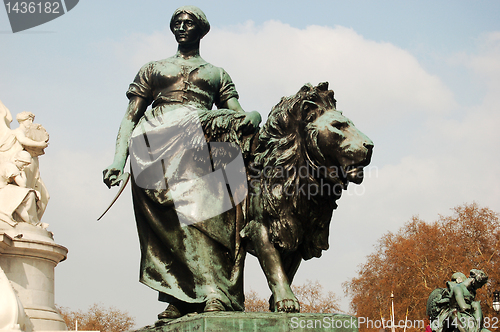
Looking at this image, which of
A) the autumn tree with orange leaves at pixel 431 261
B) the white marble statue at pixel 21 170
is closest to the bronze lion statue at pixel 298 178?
the white marble statue at pixel 21 170

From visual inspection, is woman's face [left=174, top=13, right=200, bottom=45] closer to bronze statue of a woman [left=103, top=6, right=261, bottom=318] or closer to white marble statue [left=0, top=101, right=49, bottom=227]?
bronze statue of a woman [left=103, top=6, right=261, bottom=318]

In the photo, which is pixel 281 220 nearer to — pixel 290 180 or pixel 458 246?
pixel 290 180

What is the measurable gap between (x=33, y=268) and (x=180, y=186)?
11356 mm

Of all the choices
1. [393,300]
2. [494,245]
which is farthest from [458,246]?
[393,300]

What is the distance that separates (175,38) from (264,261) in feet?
6.84

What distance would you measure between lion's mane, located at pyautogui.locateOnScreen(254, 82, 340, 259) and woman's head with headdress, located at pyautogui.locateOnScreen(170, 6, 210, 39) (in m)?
1.23

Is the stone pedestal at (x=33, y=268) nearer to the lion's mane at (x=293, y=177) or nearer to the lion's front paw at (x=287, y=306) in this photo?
the lion's mane at (x=293, y=177)

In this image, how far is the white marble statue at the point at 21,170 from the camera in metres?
15.3

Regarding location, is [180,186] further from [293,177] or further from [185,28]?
[185,28]

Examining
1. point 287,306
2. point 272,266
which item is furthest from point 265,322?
point 272,266

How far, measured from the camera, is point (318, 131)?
13.3 feet

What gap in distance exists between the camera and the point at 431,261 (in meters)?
30.9

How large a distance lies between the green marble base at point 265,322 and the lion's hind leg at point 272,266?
166 mm

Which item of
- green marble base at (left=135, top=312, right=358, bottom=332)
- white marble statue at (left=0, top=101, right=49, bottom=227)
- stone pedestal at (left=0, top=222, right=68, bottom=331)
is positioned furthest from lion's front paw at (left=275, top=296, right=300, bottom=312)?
white marble statue at (left=0, top=101, right=49, bottom=227)
